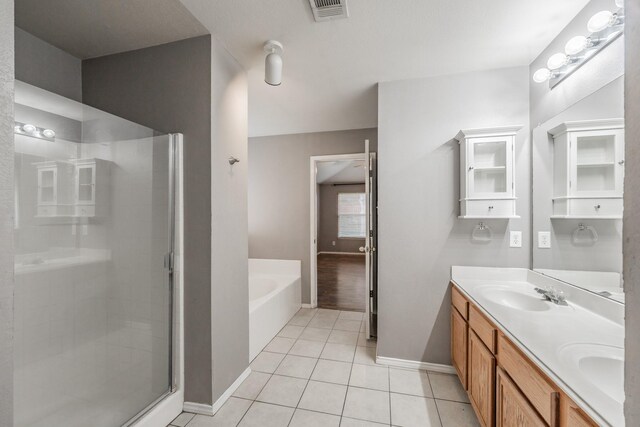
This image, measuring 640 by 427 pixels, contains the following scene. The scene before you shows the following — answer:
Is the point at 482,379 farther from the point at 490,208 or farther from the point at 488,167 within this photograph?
the point at 488,167

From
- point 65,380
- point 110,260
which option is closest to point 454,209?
point 110,260

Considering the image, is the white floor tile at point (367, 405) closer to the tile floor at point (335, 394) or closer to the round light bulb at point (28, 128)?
the tile floor at point (335, 394)

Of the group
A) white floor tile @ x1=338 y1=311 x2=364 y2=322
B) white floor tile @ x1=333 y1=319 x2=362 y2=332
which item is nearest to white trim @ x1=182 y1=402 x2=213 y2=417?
white floor tile @ x1=333 y1=319 x2=362 y2=332

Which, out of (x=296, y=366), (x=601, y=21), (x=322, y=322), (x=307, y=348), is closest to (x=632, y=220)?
(x=601, y=21)

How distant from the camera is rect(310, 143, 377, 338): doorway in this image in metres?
3.00

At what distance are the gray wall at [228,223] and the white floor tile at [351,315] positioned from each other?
5.09 ft

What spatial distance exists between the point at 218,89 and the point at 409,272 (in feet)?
6.77

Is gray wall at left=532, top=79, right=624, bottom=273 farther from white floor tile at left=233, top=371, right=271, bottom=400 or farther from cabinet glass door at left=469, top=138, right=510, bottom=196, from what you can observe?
white floor tile at left=233, top=371, right=271, bottom=400

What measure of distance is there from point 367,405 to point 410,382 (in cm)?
47

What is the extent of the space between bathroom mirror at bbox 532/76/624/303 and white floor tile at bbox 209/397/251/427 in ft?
7.34

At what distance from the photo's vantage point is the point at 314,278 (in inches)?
153

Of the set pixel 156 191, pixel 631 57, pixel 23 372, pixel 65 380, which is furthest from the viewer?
pixel 156 191

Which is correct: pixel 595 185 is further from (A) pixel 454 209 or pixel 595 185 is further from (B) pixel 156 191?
(B) pixel 156 191

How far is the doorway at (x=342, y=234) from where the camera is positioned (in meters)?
3.00
